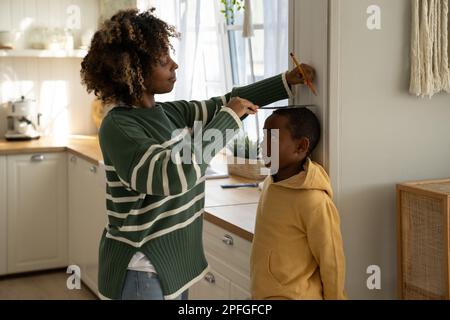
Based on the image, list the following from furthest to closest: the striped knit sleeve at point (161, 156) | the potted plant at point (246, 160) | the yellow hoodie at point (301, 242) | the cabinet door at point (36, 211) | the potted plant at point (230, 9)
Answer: the cabinet door at point (36, 211) < the potted plant at point (230, 9) < the potted plant at point (246, 160) < the yellow hoodie at point (301, 242) < the striped knit sleeve at point (161, 156)

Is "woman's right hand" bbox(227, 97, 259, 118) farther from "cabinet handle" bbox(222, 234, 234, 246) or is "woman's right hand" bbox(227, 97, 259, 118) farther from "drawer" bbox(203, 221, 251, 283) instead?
"cabinet handle" bbox(222, 234, 234, 246)

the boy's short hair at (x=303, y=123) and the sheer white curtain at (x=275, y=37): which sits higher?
the sheer white curtain at (x=275, y=37)

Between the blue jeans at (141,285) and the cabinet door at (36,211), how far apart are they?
260 centimetres

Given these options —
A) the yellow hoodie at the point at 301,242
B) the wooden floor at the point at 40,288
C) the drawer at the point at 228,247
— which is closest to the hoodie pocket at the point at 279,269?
the yellow hoodie at the point at 301,242

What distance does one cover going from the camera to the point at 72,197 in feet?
14.5

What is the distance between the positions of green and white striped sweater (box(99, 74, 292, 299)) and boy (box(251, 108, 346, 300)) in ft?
0.56

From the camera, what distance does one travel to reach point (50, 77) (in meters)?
5.03

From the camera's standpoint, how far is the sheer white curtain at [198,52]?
4.06 m

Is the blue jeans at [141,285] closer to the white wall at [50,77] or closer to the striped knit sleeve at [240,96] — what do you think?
the striped knit sleeve at [240,96]

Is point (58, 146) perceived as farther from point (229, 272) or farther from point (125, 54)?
point (125, 54)

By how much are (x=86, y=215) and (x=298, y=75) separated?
2.44 m

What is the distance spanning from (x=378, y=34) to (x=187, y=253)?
845mm
